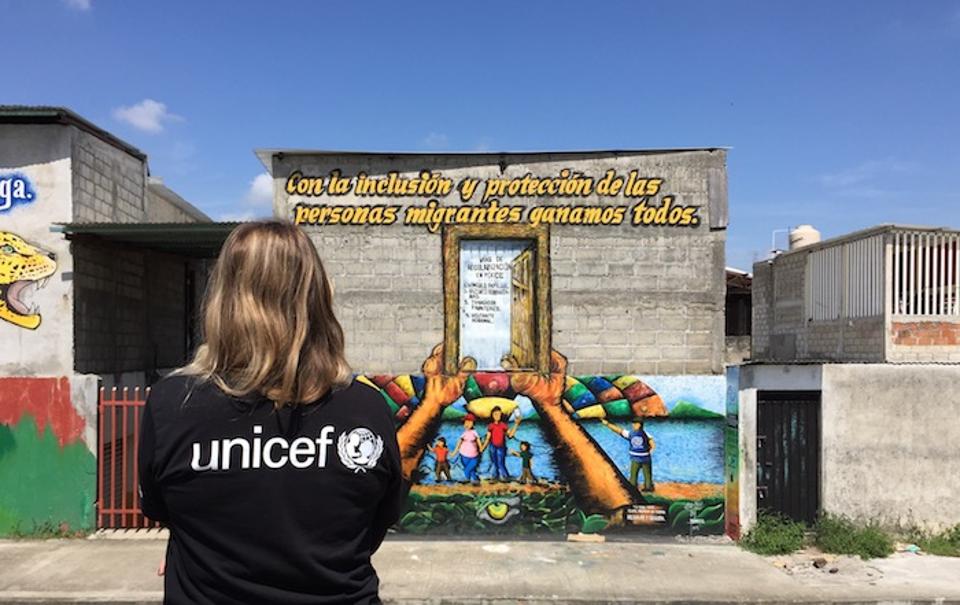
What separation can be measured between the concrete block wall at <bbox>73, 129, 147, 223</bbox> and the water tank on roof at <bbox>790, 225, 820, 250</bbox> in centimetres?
1093

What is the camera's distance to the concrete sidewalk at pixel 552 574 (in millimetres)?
6242

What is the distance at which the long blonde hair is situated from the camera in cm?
157

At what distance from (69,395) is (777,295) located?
10710mm

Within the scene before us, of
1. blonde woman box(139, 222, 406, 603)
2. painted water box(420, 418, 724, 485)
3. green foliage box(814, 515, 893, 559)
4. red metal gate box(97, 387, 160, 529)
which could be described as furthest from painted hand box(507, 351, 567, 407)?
blonde woman box(139, 222, 406, 603)

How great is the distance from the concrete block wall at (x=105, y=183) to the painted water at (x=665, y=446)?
5191 millimetres

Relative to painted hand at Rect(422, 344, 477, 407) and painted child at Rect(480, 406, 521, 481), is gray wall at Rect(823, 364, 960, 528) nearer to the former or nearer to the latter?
painted child at Rect(480, 406, 521, 481)

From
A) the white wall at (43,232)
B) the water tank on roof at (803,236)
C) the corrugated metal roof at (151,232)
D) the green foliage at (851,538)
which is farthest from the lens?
the water tank on roof at (803,236)

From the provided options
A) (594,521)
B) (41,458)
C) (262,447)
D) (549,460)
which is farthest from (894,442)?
(41,458)

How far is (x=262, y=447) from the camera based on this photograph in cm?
157

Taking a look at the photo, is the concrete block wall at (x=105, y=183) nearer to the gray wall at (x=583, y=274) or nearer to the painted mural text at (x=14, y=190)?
the painted mural text at (x=14, y=190)

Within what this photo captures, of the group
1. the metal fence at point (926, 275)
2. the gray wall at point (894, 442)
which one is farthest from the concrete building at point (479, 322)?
the metal fence at point (926, 275)

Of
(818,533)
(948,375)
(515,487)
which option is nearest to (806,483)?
(818,533)


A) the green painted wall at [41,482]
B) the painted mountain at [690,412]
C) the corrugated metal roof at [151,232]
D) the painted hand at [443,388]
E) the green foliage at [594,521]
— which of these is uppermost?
the corrugated metal roof at [151,232]

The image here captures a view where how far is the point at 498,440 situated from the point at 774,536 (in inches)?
126
